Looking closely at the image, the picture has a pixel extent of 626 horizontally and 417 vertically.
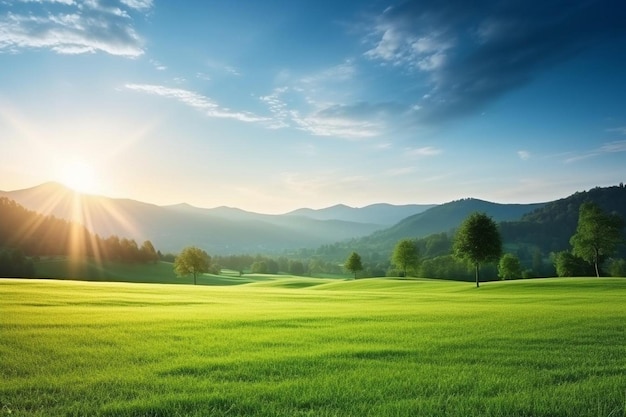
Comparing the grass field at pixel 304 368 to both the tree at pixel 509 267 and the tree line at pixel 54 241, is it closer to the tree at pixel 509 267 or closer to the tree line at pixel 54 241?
the tree at pixel 509 267

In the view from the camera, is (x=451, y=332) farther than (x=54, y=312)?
No

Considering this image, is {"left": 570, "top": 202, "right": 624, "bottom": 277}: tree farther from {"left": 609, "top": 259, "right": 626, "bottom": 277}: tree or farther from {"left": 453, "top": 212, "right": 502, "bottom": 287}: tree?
{"left": 609, "top": 259, "right": 626, "bottom": 277}: tree

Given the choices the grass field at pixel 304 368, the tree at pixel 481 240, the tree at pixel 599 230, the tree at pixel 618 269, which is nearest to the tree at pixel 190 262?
the tree at pixel 481 240

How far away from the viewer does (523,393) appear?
25.1 feet

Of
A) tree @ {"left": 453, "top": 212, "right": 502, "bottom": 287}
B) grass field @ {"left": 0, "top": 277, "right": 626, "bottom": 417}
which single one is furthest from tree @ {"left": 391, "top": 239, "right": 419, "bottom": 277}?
grass field @ {"left": 0, "top": 277, "right": 626, "bottom": 417}

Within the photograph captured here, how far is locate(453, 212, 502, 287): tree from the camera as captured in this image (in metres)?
58.2

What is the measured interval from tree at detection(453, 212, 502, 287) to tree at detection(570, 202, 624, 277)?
26.8 metres

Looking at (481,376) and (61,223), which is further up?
(61,223)

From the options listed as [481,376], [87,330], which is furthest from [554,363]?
[87,330]

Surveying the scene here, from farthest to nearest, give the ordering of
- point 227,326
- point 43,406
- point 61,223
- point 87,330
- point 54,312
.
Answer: point 61,223 < point 54,312 < point 227,326 < point 87,330 < point 43,406

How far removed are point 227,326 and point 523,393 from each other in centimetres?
1068

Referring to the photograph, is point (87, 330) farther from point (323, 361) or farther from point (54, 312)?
point (323, 361)

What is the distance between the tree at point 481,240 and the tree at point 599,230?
26.8 metres

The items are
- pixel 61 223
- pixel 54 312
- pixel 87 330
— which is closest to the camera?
pixel 87 330
